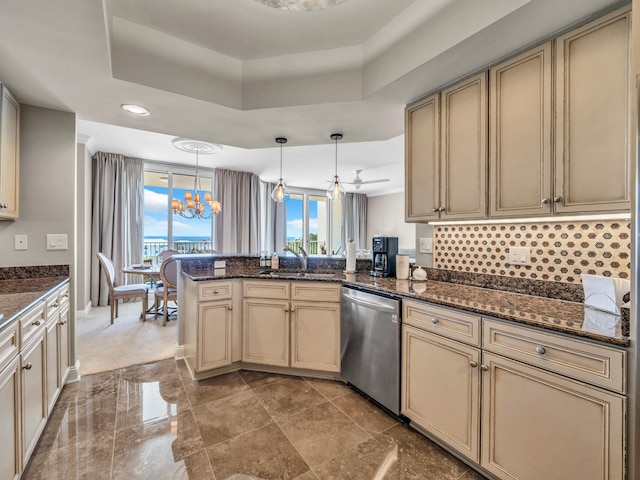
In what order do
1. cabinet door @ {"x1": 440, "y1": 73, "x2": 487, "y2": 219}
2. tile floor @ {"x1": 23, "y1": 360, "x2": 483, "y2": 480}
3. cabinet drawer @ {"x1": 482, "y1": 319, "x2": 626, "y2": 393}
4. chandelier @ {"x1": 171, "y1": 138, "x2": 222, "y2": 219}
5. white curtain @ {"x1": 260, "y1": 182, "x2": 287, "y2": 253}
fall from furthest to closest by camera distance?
1. white curtain @ {"x1": 260, "y1": 182, "x2": 287, "y2": 253}
2. chandelier @ {"x1": 171, "y1": 138, "x2": 222, "y2": 219}
3. cabinet door @ {"x1": 440, "y1": 73, "x2": 487, "y2": 219}
4. tile floor @ {"x1": 23, "y1": 360, "x2": 483, "y2": 480}
5. cabinet drawer @ {"x1": 482, "y1": 319, "x2": 626, "y2": 393}

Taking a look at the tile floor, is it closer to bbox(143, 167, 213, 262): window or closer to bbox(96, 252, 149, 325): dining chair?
bbox(96, 252, 149, 325): dining chair

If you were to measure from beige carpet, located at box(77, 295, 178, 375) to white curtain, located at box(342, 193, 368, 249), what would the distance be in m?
6.04

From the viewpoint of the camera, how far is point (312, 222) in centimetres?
864

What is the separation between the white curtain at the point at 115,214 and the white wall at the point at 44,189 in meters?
3.09

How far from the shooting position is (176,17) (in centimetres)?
184

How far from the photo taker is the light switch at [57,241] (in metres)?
2.34

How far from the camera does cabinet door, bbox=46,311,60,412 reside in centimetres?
186

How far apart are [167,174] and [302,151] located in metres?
2.95

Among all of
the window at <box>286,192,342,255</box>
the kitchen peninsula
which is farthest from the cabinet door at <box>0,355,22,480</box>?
the window at <box>286,192,342,255</box>

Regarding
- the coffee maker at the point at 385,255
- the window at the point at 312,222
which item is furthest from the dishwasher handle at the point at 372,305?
the window at the point at 312,222

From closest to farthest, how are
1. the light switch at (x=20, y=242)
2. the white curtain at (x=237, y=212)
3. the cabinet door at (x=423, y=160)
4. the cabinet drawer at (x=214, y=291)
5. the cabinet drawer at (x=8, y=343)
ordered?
the cabinet drawer at (x=8, y=343) < the cabinet door at (x=423, y=160) < the light switch at (x=20, y=242) < the cabinet drawer at (x=214, y=291) < the white curtain at (x=237, y=212)

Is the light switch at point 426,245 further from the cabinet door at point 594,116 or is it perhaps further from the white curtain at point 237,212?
the white curtain at point 237,212

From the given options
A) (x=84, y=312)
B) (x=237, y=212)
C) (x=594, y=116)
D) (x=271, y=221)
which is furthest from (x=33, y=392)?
(x=271, y=221)

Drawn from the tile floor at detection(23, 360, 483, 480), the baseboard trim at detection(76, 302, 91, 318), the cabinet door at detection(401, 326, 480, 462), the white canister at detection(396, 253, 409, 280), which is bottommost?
the tile floor at detection(23, 360, 483, 480)
